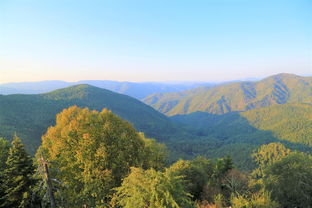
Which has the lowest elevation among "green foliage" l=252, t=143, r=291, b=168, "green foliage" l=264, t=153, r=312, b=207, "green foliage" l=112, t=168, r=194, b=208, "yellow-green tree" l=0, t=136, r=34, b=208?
"green foliage" l=252, t=143, r=291, b=168

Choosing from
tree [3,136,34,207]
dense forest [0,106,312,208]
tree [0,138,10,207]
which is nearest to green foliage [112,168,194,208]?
dense forest [0,106,312,208]

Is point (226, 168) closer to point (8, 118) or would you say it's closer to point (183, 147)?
point (8, 118)

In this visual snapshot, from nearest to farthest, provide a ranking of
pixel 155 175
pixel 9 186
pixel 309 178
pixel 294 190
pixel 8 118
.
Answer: pixel 155 175 < pixel 9 186 < pixel 294 190 < pixel 309 178 < pixel 8 118

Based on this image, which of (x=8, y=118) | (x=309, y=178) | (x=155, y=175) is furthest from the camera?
(x=8, y=118)

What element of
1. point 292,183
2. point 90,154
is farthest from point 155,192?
point 292,183

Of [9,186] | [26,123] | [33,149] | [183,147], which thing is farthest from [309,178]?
[183,147]

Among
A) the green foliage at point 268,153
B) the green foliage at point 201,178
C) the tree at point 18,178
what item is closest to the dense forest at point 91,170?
the tree at point 18,178

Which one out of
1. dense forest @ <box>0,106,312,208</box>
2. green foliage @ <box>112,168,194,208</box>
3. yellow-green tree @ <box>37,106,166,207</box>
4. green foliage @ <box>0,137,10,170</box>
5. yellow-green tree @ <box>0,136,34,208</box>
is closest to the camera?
green foliage @ <box>112,168,194,208</box>

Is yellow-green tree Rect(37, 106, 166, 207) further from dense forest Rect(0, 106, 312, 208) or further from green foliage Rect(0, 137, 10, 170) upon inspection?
green foliage Rect(0, 137, 10, 170)
